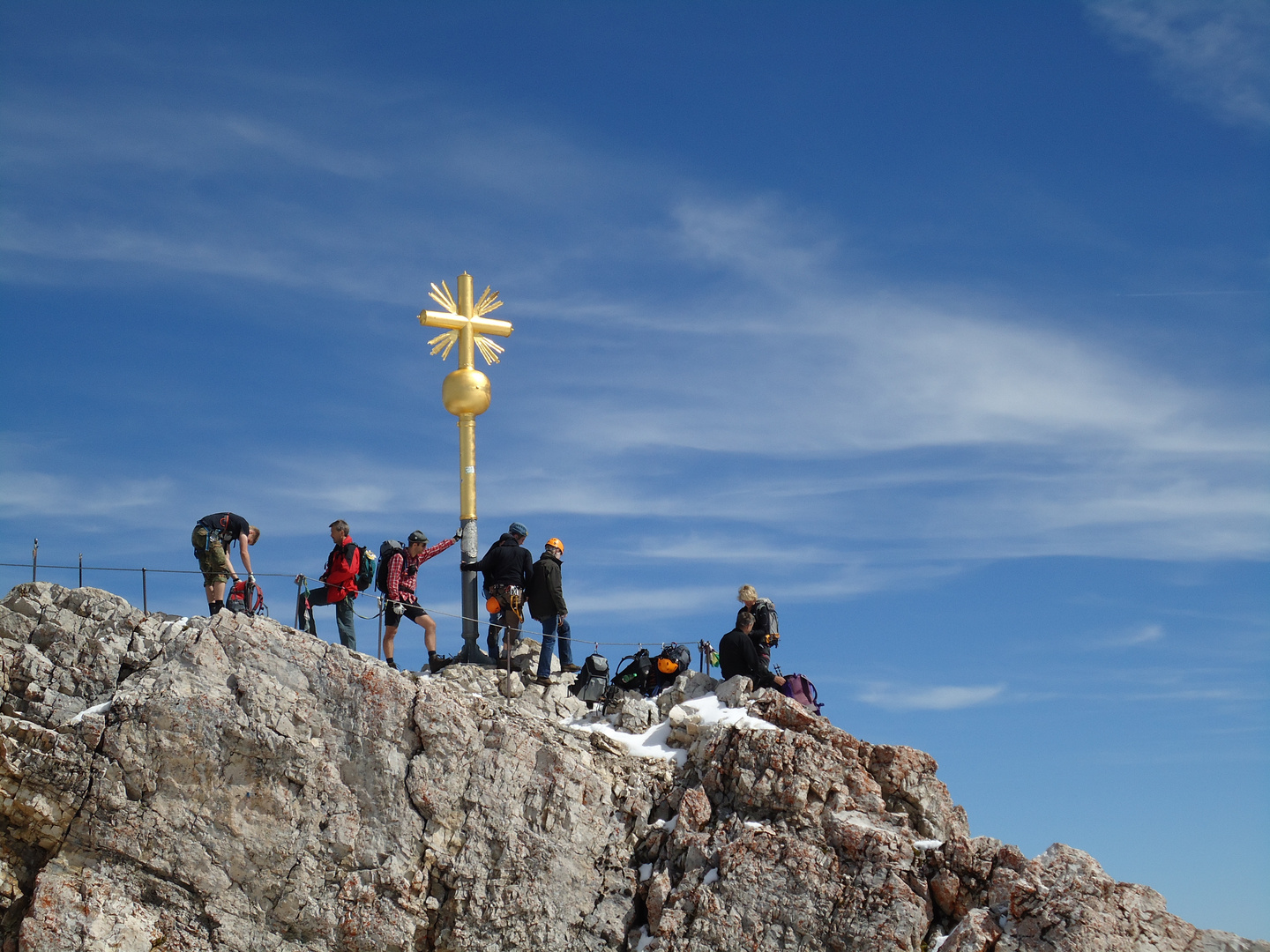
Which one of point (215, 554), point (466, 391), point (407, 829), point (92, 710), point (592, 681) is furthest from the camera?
point (466, 391)

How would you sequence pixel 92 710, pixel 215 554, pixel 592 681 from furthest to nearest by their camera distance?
1. pixel 592 681
2. pixel 215 554
3. pixel 92 710

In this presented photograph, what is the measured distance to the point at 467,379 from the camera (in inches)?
750

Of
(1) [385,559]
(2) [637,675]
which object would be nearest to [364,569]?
(1) [385,559]

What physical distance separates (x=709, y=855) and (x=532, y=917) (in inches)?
83.3

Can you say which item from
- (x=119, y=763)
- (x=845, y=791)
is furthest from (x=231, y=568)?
(x=845, y=791)

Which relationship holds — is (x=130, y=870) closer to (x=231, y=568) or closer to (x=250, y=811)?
(x=250, y=811)

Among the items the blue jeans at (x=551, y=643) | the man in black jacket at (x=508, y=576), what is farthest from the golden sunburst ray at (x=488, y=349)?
the blue jeans at (x=551, y=643)

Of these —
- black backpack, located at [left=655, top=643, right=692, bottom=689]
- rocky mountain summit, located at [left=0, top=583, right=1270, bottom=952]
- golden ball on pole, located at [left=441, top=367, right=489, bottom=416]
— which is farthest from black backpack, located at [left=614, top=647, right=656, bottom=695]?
golden ball on pole, located at [left=441, top=367, right=489, bottom=416]

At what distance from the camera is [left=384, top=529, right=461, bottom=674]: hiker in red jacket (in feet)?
53.7

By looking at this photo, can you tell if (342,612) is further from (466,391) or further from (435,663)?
(466,391)

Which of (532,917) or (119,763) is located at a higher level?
(119,763)

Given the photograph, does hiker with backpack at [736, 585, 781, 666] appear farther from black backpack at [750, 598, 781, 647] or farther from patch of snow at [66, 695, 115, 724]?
patch of snow at [66, 695, 115, 724]

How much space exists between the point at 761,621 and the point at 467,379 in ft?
20.0

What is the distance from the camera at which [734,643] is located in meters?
16.6
